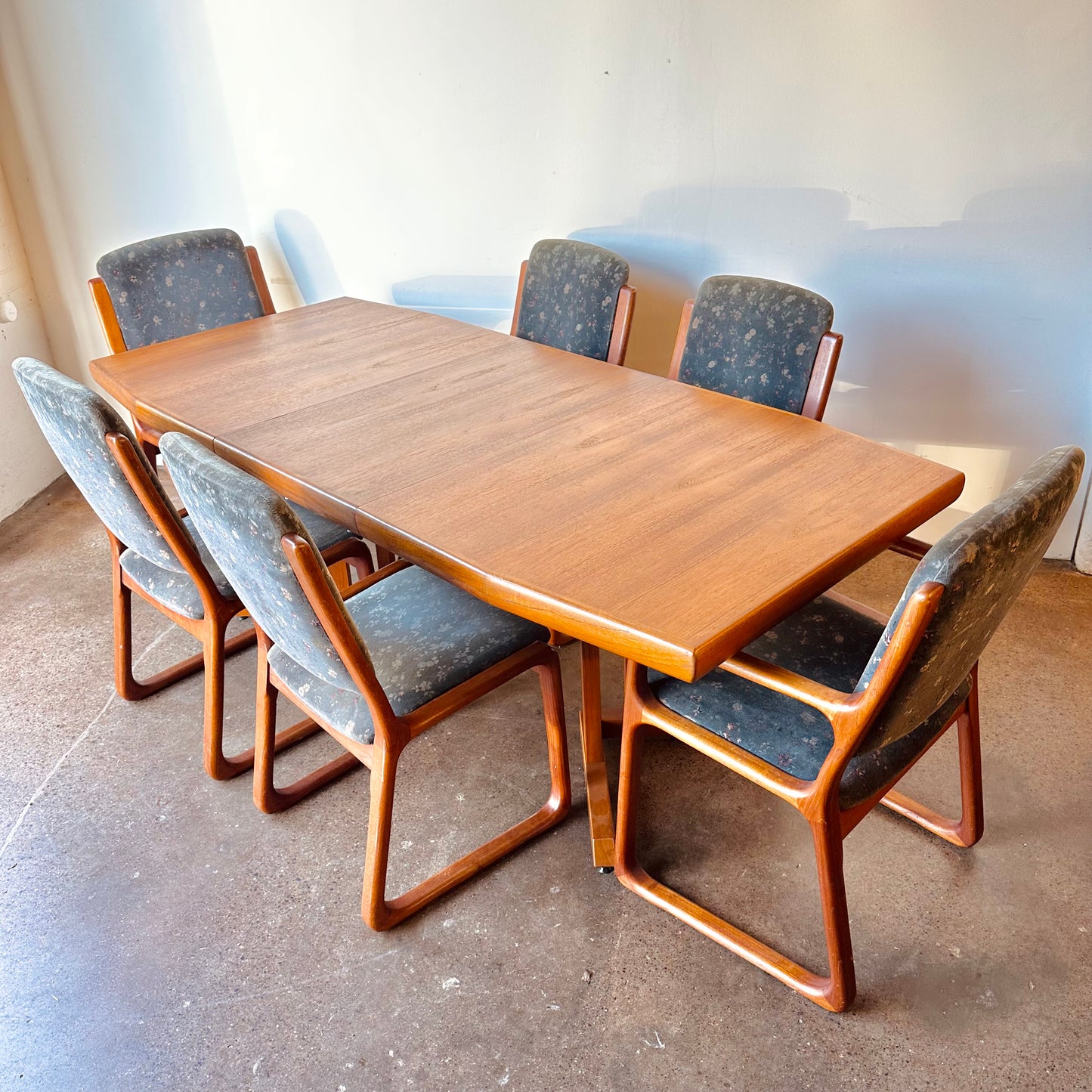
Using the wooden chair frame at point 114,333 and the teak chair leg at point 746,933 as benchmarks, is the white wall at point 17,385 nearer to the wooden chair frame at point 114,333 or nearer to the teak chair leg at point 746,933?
the wooden chair frame at point 114,333

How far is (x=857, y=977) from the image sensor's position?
169 centimetres

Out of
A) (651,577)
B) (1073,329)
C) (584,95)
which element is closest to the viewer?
(651,577)

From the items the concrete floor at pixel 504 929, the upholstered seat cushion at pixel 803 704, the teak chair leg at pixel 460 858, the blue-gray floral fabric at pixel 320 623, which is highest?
the blue-gray floral fabric at pixel 320 623

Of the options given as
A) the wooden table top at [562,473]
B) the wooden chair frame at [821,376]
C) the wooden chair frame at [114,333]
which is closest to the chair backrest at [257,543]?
the wooden table top at [562,473]

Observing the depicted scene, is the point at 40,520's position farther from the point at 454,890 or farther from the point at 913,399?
the point at 913,399

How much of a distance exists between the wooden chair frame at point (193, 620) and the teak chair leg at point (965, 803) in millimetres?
1241

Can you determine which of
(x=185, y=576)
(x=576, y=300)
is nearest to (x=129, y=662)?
(x=185, y=576)

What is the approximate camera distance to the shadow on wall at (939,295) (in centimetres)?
249

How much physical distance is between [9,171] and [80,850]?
8.31 ft

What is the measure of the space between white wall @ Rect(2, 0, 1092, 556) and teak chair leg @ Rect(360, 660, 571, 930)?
4.81ft

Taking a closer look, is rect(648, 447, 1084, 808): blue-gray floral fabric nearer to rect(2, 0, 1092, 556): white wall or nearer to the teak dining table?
the teak dining table

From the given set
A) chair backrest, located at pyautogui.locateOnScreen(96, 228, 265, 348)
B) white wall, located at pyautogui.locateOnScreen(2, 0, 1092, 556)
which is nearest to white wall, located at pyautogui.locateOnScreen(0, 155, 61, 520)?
white wall, located at pyautogui.locateOnScreen(2, 0, 1092, 556)

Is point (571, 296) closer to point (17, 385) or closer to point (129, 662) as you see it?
point (129, 662)

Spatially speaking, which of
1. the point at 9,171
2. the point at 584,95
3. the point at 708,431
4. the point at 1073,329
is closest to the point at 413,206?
the point at 584,95
